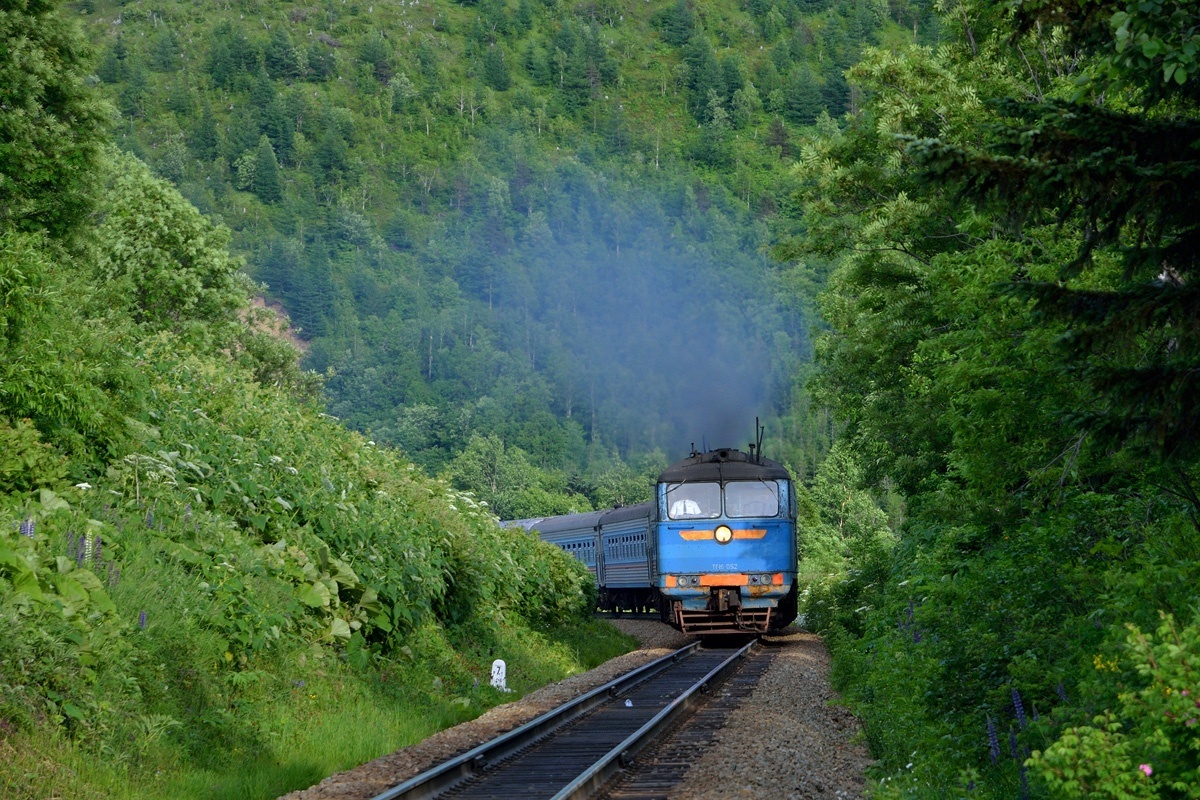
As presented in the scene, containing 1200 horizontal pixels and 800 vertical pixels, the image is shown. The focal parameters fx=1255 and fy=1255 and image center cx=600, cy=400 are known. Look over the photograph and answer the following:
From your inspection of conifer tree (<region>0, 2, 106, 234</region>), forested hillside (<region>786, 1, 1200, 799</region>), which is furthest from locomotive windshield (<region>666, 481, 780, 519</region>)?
conifer tree (<region>0, 2, 106, 234</region>)

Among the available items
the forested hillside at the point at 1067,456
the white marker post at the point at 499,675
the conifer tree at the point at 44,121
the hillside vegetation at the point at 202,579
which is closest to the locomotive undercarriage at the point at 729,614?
the hillside vegetation at the point at 202,579

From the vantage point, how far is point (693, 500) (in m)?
26.4

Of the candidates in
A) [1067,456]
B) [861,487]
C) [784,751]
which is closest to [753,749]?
[784,751]

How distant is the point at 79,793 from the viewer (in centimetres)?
874

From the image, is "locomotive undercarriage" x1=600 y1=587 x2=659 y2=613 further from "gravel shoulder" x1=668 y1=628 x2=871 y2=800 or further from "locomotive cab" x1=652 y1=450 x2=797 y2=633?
"gravel shoulder" x1=668 y1=628 x2=871 y2=800

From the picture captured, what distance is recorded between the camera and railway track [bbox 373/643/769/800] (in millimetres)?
10391

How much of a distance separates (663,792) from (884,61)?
16.5 meters

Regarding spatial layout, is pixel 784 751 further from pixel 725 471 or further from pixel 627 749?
pixel 725 471

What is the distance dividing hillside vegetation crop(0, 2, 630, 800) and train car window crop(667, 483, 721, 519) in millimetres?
4061

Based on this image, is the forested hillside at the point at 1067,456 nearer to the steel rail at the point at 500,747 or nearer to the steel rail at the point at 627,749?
the steel rail at the point at 627,749

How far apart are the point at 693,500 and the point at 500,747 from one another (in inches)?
568

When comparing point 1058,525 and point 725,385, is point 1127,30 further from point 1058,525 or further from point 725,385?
point 725,385

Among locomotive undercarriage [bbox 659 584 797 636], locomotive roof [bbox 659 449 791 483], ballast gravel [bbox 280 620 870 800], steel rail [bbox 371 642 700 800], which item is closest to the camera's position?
steel rail [bbox 371 642 700 800]

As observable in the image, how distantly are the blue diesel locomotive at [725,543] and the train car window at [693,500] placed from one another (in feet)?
0.07
